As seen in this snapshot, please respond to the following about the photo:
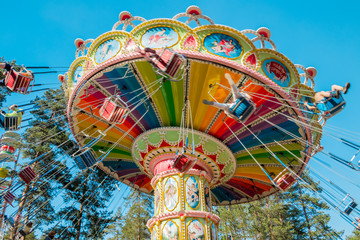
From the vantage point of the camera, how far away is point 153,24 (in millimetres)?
8398

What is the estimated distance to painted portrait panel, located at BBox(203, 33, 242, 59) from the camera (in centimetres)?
812

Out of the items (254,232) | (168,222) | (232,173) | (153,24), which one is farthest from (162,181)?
(254,232)

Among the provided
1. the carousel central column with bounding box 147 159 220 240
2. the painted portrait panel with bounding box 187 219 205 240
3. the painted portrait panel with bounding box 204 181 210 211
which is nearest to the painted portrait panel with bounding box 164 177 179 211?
the carousel central column with bounding box 147 159 220 240

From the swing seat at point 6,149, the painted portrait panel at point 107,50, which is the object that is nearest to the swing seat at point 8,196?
the swing seat at point 6,149

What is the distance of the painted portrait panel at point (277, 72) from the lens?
27.7 feet

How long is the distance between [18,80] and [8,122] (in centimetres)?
134

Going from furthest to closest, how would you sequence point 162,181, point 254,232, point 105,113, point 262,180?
point 254,232 < point 262,180 < point 162,181 < point 105,113

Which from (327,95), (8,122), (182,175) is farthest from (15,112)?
(327,95)

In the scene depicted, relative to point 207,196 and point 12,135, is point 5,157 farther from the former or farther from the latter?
point 207,196

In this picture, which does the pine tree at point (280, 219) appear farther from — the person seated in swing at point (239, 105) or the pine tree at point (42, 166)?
the person seated in swing at point (239, 105)

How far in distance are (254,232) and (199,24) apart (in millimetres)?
18624

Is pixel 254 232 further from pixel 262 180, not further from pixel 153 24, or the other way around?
pixel 153 24

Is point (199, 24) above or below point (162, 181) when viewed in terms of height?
above

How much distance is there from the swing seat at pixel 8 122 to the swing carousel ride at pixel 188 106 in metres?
1.68
